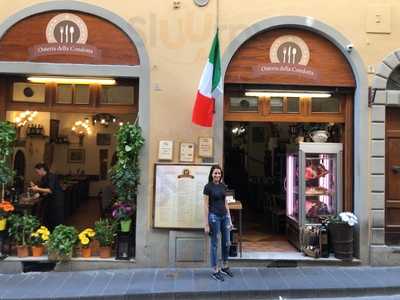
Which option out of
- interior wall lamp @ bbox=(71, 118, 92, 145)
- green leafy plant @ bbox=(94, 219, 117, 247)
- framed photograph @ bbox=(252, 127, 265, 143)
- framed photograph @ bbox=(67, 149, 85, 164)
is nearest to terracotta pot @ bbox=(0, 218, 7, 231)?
green leafy plant @ bbox=(94, 219, 117, 247)

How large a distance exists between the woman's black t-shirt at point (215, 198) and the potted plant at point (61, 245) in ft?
8.21

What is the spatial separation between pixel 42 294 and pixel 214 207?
2916 mm

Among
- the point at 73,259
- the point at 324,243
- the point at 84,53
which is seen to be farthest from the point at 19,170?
the point at 324,243

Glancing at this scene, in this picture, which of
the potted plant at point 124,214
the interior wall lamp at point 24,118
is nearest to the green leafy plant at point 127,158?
the potted plant at point 124,214

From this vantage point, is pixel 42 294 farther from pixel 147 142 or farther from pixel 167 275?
pixel 147 142

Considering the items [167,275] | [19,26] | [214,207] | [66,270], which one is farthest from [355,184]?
[19,26]

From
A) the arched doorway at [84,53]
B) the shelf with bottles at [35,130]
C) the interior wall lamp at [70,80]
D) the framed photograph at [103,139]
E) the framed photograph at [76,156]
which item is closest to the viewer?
the arched doorway at [84,53]

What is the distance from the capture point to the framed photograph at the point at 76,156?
17641mm

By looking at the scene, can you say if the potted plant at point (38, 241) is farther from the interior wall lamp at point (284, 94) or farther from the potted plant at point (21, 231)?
the interior wall lamp at point (284, 94)

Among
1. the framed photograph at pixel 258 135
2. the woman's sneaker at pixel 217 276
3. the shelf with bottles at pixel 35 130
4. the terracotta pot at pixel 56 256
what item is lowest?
the woman's sneaker at pixel 217 276

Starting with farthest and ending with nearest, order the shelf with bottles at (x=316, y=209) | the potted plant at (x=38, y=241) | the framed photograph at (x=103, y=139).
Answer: the framed photograph at (x=103, y=139) → the shelf with bottles at (x=316, y=209) → the potted plant at (x=38, y=241)

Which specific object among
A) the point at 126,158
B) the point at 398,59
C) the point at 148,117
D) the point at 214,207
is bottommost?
the point at 214,207

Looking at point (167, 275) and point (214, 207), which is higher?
point (214, 207)

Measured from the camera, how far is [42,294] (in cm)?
725
